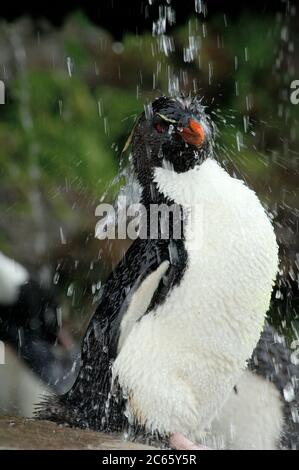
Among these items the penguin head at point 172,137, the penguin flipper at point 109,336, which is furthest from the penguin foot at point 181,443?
the penguin head at point 172,137

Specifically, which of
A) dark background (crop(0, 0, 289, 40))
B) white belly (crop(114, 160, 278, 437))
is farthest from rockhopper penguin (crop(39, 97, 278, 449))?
dark background (crop(0, 0, 289, 40))

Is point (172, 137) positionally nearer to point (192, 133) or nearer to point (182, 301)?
point (192, 133)

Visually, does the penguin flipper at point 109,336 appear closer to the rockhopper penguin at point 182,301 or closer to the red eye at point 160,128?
the rockhopper penguin at point 182,301

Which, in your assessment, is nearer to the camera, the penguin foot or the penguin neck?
the penguin foot

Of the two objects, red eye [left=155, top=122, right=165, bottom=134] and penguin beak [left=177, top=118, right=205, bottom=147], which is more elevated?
red eye [left=155, top=122, right=165, bottom=134]

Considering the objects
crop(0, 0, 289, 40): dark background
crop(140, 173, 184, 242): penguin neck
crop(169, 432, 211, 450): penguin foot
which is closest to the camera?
crop(169, 432, 211, 450): penguin foot

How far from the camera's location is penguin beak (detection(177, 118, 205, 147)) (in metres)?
1.60

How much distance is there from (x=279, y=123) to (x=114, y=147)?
0.58 m

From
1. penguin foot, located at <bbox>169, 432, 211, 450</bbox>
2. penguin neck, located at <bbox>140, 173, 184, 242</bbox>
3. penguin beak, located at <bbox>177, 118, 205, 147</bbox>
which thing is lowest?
penguin foot, located at <bbox>169, 432, 211, 450</bbox>

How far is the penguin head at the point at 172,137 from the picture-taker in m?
1.61

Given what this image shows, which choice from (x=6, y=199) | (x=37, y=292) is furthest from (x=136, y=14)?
(x=37, y=292)

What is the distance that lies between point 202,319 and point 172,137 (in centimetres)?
37

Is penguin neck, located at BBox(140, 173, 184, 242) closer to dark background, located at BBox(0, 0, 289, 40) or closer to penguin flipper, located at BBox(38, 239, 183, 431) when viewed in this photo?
penguin flipper, located at BBox(38, 239, 183, 431)
